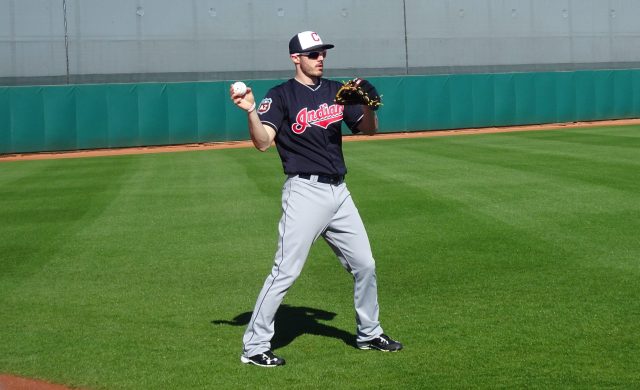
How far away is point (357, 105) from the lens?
573 cm

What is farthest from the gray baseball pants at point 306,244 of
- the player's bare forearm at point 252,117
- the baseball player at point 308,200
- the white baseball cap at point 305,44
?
the white baseball cap at point 305,44

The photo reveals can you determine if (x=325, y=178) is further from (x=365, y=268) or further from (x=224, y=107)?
(x=224, y=107)

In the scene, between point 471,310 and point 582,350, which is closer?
point 582,350

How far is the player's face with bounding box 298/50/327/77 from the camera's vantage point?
18.2 feet

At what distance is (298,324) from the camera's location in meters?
6.46

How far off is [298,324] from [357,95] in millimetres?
1880

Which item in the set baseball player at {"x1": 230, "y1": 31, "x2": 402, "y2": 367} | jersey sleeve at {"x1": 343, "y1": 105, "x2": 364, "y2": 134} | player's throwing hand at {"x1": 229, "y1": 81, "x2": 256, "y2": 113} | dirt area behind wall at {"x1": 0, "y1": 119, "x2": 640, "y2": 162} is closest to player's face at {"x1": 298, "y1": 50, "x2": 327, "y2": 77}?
baseball player at {"x1": 230, "y1": 31, "x2": 402, "y2": 367}

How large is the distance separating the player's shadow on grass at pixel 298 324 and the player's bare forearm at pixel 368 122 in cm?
141

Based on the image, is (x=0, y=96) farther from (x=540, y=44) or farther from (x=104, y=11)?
(x=540, y=44)

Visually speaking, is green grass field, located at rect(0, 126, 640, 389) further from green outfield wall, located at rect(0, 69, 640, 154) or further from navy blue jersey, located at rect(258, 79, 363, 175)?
green outfield wall, located at rect(0, 69, 640, 154)

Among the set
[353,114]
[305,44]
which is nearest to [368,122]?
[353,114]

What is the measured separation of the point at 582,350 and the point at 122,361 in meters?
2.86

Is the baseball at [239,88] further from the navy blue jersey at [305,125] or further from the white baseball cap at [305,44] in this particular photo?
the white baseball cap at [305,44]

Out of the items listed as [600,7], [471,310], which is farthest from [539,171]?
[600,7]
